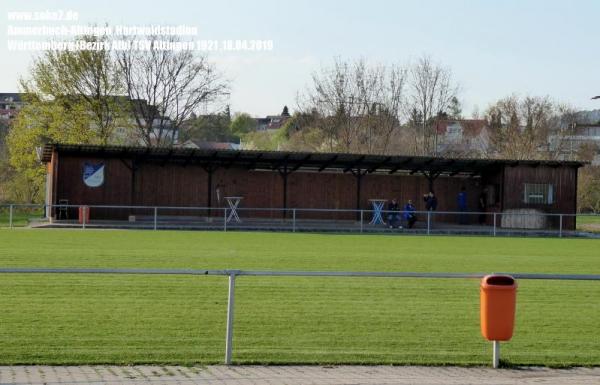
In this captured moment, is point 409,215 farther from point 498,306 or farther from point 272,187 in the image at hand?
point 498,306

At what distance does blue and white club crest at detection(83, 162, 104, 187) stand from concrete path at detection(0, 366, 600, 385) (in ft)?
103

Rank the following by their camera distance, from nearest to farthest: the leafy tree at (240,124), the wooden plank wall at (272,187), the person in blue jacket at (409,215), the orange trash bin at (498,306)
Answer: the orange trash bin at (498,306) → the person in blue jacket at (409,215) → the wooden plank wall at (272,187) → the leafy tree at (240,124)

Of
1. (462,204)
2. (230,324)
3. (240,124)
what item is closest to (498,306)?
(230,324)

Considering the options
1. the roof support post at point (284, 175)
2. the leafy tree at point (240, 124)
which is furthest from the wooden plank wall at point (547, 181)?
the leafy tree at point (240, 124)

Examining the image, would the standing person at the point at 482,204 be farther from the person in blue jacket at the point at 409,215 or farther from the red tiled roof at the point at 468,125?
the red tiled roof at the point at 468,125

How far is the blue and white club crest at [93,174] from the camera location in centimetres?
3878

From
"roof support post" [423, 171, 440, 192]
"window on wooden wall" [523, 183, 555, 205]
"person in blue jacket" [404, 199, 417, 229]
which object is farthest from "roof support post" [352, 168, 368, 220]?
"window on wooden wall" [523, 183, 555, 205]

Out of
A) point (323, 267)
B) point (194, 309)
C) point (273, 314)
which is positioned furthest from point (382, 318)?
point (323, 267)

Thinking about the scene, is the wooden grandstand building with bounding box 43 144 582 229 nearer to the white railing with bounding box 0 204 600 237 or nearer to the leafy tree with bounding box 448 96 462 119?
the white railing with bounding box 0 204 600 237

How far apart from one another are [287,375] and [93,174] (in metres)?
32.2

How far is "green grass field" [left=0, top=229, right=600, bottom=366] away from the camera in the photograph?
924 centimetres

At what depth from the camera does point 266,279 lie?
52.6 feet

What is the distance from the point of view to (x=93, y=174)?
3894 cm

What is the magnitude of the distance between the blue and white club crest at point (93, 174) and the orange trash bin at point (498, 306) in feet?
105
